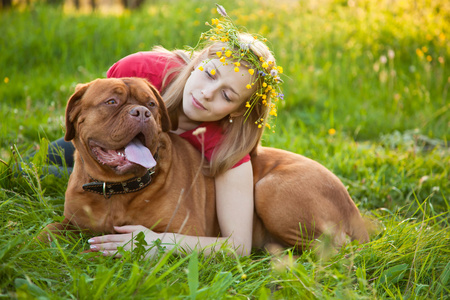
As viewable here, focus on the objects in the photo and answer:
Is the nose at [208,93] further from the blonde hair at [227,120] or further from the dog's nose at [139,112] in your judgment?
the dog's nose at [139,112]

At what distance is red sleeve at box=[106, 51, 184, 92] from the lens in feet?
11.1

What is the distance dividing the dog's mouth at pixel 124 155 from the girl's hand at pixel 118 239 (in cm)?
39

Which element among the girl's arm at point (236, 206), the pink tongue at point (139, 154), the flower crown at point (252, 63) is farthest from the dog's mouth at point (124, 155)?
the flower crown at point (252, 63)

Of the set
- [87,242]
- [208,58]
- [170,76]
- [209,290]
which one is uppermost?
[208,58]

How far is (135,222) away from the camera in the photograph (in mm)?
2719

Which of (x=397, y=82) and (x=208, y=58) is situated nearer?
(x=208, y=58)

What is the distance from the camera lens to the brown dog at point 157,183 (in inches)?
99.7

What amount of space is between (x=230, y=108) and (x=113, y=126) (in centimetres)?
81

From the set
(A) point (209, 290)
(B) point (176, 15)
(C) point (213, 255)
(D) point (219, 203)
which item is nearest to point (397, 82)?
(B) point (176, 15)

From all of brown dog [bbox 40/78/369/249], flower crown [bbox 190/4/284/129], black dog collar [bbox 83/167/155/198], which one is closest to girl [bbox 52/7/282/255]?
flower crown [bbox 190/4/284/129]

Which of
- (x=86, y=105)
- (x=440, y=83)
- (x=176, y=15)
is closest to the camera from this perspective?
(x=86, y=105)

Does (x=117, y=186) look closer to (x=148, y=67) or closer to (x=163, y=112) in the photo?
(x=163, y=112)

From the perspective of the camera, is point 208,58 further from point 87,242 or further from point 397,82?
point 397,82

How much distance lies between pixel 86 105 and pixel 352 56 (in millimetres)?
5228
